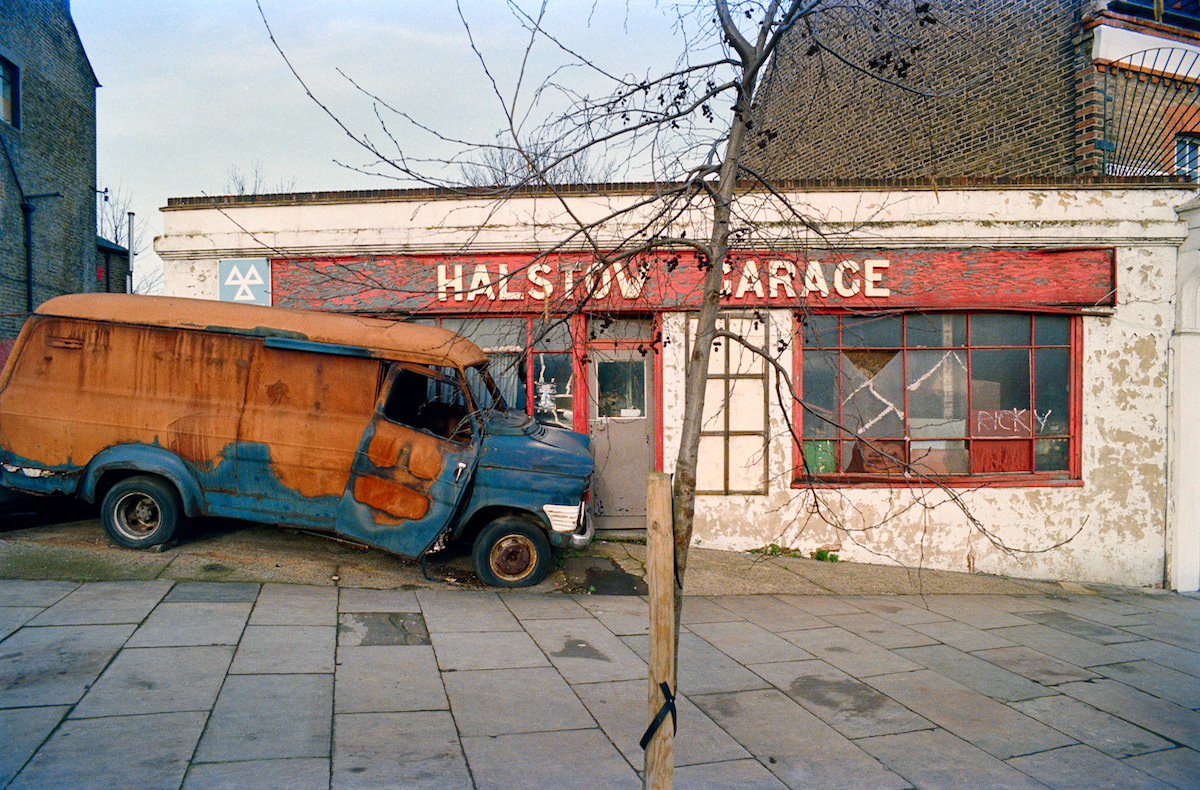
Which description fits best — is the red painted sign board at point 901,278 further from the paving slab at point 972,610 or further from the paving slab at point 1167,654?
the paving slab at point 1167,654

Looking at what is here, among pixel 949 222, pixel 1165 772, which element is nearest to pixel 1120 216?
pixel 949 222

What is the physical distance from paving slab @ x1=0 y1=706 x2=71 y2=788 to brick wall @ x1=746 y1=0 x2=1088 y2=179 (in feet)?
28.4

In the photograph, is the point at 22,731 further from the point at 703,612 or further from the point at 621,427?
the point at 621,427

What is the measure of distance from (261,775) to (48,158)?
20555mm

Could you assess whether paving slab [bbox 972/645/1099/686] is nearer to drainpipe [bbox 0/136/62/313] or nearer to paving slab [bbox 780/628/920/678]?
paving slab [bbox 780/628/920/678]

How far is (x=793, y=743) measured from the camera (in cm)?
448

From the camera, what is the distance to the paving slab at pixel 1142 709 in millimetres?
4988

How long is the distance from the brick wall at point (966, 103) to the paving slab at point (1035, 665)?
6.01 meters

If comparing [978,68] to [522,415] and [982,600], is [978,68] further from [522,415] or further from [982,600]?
[522,415]

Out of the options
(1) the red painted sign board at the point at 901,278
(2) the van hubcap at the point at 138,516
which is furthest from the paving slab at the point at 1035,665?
(2) the van hubcap at the point at 138,516

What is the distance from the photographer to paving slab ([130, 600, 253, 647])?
5348 millimetres

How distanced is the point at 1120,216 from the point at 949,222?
2221mm

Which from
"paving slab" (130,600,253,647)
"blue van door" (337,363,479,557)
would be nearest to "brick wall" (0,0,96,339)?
"blue van door" (337,363,479,557)

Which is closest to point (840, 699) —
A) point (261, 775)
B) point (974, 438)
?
point (261, 775)
